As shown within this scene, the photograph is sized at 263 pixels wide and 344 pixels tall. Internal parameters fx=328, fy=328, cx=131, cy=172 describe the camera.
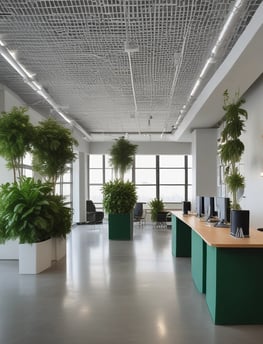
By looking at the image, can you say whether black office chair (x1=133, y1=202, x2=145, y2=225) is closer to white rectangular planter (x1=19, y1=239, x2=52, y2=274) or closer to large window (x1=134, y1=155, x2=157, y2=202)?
large window (x1=134, y1=155, x2=157, y2=202)

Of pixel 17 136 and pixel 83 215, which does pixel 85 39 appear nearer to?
pixel 17 136

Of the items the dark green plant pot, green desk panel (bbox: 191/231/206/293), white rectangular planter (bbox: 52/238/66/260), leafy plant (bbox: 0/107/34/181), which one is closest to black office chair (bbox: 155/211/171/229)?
the dark green plant pot

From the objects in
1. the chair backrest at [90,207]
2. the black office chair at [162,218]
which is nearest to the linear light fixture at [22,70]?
the chair backrest at [90,207]

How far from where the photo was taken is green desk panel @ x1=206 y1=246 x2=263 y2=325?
11.9ft

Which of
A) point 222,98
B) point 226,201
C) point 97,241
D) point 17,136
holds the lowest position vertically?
point 97,241

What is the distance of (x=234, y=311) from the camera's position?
145 inches

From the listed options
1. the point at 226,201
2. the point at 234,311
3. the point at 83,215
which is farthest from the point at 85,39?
the point at 83,215

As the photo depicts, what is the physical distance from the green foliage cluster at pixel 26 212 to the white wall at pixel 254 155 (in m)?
4.13

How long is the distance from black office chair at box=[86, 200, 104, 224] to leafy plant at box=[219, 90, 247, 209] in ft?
21.3

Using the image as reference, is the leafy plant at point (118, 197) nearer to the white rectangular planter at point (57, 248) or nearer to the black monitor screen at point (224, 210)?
the white rectangular planter at point (57, 248)

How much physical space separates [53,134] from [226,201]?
3669mm

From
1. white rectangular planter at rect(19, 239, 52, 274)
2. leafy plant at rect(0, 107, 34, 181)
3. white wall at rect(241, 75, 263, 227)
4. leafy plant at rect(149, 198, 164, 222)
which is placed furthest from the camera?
leafy plant at rect(149, 198, 164, 222)

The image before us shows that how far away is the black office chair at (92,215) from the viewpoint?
12492 mm

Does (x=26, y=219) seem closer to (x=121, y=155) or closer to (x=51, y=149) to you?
(x=51, y=149)
